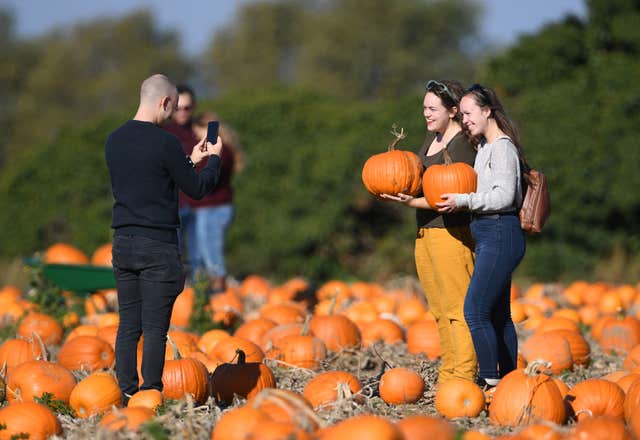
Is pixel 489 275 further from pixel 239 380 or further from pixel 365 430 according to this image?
pixel 365 430

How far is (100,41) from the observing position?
36.0 metres

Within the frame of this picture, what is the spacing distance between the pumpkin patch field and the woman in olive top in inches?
12.0

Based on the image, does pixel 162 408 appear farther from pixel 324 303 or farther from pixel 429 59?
pixel 429 59

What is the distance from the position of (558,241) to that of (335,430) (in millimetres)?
7795

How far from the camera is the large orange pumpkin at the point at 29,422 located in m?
3.79

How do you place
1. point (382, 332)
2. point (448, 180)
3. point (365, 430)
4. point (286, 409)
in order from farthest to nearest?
point (382, 332) < point (448, 180) < point (286, 409) < point (365, 430)

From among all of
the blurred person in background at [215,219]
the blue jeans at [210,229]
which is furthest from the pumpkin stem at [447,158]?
the blue jeans at [210,229]

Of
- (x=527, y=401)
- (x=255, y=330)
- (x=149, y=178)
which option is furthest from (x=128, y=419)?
(x=255, y=330)

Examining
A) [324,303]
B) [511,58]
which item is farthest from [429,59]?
[324,303]

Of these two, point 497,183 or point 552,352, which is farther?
point 552,352

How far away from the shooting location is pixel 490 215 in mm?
4488

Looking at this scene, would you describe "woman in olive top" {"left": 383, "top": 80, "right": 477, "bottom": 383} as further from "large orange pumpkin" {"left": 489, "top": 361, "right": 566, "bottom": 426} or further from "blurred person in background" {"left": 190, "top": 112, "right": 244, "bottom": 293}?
"blurred person in background" {"left": 190, "top": 112, "right": 244, "bottom": 293}

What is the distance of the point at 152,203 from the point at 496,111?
1905 millimetres

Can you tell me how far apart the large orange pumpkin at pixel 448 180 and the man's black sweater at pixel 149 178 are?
1178 mm
